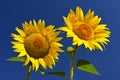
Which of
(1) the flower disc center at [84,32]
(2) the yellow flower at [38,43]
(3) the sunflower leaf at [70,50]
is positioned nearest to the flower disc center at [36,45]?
(2) the yellow flower at [38,43]

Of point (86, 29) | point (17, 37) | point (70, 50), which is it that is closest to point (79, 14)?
point (86, 29)

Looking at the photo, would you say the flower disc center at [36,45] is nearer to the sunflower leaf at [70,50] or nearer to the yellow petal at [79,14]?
the sunflower leaf at [70,50]

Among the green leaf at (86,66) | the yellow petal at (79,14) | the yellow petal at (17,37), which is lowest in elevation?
the green leaf at (86,66)

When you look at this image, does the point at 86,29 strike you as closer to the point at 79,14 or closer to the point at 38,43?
the point at 79,14

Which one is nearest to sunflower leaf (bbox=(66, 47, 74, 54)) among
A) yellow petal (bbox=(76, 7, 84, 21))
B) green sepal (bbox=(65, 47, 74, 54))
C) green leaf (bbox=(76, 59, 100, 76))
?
green sepal (bbox=(65, 47, 74, 54))

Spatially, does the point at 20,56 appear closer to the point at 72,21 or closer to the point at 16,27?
the point at 16,27

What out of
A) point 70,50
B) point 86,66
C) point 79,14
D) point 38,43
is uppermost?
point 79,14

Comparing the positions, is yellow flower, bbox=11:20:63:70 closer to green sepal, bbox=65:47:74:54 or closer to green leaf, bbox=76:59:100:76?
green sepal, bbox=65:47:74:54
